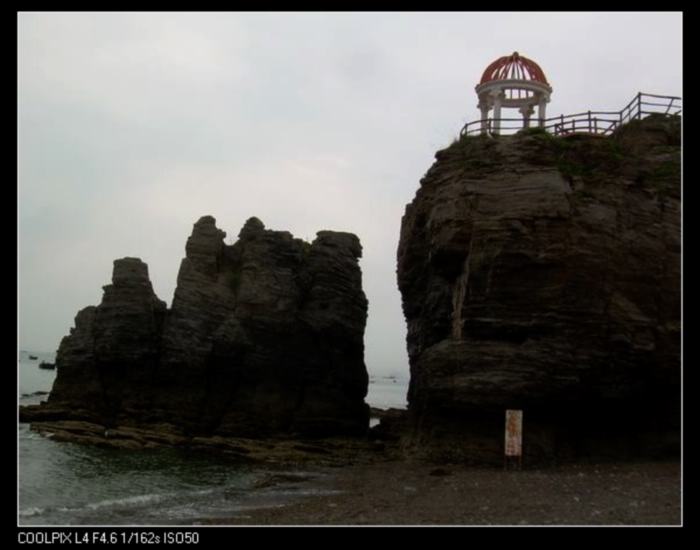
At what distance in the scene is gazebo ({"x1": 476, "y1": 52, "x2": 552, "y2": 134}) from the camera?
3631 cm

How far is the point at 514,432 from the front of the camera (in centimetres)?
2706

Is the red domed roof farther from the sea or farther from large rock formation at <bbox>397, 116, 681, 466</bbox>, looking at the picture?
the sea

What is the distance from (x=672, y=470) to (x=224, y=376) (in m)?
31.5

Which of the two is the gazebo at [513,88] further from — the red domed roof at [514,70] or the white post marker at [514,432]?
the white post marker at [514,432]

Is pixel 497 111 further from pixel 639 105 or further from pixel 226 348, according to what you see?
pixel 226 348

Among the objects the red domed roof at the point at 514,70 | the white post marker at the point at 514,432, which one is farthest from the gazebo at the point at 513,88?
the white post marker at the point at 514,432

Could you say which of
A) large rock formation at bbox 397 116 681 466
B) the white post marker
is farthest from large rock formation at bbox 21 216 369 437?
the white post marker

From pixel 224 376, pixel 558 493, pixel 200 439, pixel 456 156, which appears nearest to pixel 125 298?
pixel 224 376

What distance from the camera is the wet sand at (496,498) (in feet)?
61.3

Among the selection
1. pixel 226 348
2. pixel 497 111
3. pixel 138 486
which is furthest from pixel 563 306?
pixel 226 348

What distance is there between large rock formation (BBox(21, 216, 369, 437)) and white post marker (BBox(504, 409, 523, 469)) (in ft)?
79.1

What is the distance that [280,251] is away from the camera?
54750mm

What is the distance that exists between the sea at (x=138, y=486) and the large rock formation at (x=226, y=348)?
10118 millimetres
